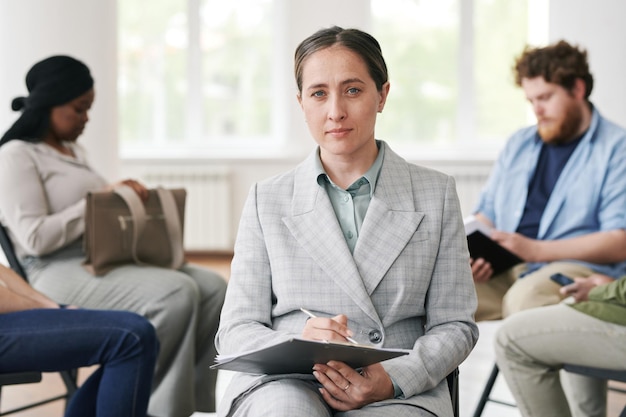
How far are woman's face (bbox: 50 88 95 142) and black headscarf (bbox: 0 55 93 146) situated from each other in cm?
2

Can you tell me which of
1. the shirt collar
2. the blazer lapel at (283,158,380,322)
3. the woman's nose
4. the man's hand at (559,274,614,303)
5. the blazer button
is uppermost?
the woman's nose

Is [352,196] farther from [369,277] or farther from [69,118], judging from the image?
[69,118]

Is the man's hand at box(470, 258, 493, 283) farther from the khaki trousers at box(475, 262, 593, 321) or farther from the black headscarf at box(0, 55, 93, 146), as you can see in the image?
the black headscarf at box(0, 55, 93, 146)

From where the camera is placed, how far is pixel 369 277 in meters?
1.88

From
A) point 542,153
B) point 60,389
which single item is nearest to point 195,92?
point 60,389

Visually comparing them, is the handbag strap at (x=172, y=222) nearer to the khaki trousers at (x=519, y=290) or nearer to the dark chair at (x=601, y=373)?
the khaki trousers at (x=519, y=290)

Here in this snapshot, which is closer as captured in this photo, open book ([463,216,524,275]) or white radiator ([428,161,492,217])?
open book ([463,216,524,275])

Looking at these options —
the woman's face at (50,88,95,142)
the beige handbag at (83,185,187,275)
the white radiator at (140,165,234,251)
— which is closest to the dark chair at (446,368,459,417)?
the beige handbag at (83,185,187,275)

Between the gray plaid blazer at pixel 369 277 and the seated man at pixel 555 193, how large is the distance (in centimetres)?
125

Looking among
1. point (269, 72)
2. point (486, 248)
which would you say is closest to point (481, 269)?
point (486, 248)

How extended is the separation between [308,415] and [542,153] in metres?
2.12

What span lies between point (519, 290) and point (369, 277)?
1421mm

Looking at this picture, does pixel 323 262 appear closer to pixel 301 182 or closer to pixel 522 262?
pixel 301 182

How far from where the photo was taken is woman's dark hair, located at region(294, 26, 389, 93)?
1.91 metres
